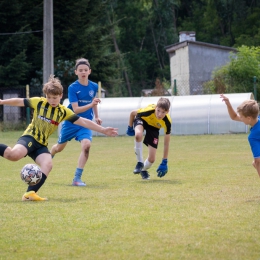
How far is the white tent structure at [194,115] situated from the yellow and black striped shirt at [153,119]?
12.4 meters

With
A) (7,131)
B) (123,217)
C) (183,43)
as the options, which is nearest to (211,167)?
(123,217)

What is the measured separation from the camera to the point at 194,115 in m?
23.6

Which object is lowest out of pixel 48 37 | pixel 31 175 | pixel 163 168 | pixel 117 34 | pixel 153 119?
pixel 163 168

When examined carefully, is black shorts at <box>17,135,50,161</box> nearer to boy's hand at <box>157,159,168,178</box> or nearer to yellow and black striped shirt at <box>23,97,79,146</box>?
yellow and black striped shirt at <box>23,97,79,146</box>

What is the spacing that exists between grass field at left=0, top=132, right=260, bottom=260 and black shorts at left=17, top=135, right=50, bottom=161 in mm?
600

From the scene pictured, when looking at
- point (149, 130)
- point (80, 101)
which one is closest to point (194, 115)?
point (149, 130)

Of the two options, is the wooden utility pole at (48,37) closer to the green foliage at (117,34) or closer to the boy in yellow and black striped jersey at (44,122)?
the green foliage at (117,34)

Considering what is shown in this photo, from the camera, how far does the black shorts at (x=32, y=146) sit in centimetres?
819

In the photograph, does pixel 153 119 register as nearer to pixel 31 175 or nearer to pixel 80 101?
pixel 80 101

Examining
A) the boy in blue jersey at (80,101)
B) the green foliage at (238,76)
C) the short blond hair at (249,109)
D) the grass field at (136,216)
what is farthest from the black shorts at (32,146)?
the green foliage at (238,76)

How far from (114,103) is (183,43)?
2551cm

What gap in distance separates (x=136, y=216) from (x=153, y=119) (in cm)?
418

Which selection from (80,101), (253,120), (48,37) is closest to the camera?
(253,120)

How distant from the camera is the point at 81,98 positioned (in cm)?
1045
